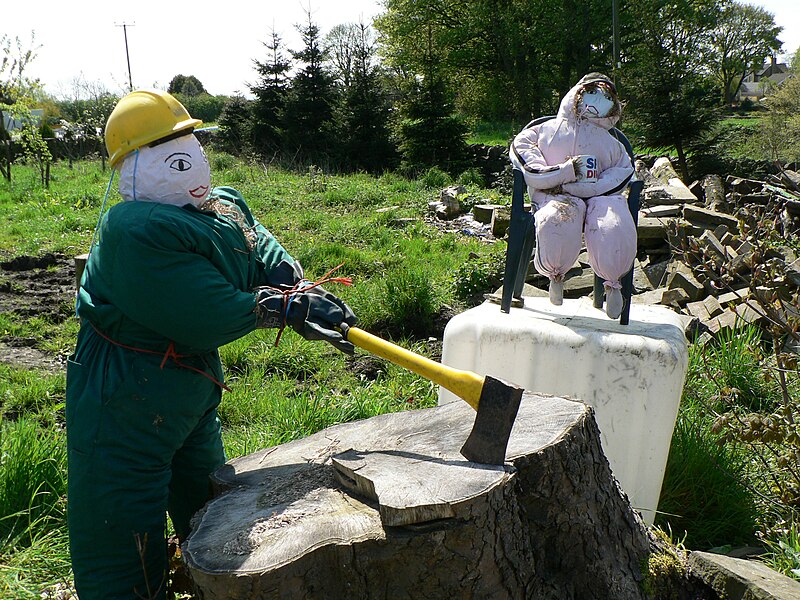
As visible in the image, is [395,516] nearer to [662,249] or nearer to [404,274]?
[404,274]

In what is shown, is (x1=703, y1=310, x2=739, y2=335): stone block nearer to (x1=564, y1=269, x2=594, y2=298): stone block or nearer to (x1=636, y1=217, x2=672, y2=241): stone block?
(x1=564, y1=269, x2=594, y2=298): stone block

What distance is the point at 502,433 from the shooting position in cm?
186

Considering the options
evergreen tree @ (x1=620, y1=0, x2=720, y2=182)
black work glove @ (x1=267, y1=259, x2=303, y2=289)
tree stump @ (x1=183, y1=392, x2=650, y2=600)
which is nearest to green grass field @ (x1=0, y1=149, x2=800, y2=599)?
tree stump @ (x1=183, y1=392, x2=650, y2=600)

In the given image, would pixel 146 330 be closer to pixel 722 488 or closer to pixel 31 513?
pixel 31 513

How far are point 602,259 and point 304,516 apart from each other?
65.0 inches

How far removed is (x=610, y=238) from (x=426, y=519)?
5.19 ft

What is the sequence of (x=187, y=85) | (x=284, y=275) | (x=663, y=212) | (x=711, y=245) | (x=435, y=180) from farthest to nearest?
1. (x=187, y=85)
2. (x=435, y=180)
3. (x=663, y=212)
4. (x=711, y=245)
5. (x=284, y=275)

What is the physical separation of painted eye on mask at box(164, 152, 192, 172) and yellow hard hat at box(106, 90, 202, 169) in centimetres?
6

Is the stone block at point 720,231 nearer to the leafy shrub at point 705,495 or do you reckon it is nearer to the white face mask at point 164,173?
the leafy shrub at point 705,495

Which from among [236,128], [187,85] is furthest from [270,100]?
[187,85]

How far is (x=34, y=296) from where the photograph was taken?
5.82 meters

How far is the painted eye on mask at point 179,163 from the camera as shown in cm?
205

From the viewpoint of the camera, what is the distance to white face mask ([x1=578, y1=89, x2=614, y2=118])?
2963 mm

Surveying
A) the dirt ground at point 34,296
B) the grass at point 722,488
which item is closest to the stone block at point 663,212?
the grass at point 722,488
